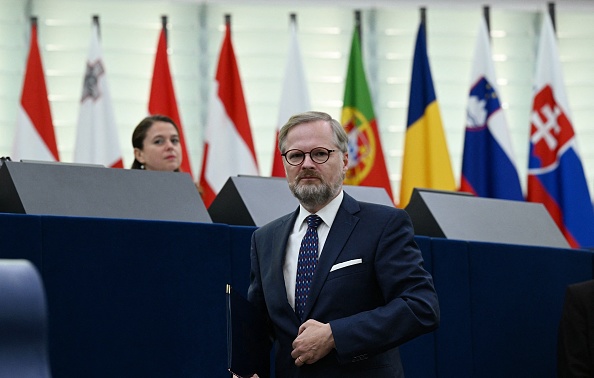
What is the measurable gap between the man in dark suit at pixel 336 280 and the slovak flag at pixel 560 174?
19.3 feet

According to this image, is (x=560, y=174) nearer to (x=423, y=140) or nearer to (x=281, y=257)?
(x=423, y=140)

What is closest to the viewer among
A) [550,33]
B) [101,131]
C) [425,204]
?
[425,204]

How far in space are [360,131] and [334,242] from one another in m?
5.67

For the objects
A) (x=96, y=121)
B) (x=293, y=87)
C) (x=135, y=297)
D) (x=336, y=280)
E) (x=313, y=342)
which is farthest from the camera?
(x=293, y=87)

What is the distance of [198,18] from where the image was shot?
9.42 m

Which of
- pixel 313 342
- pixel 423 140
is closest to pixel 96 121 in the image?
pixel 423 140

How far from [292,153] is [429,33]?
→ 713 centimetres

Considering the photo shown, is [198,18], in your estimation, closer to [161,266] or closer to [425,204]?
[425,204]

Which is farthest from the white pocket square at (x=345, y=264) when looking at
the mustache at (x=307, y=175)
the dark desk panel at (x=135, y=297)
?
the dark desk panel at (x=135, y=297)

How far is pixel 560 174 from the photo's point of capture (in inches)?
342

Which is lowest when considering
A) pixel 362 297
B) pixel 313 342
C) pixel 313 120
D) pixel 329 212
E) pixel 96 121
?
pixel 313 342

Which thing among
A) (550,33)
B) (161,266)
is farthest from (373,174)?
(161,266)

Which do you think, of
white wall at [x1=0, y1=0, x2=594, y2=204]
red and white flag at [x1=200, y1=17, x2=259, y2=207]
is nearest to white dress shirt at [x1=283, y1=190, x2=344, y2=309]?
red and white flag at [x1=200, y1=17, x2=259, y2=207]

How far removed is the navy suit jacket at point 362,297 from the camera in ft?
9.37
